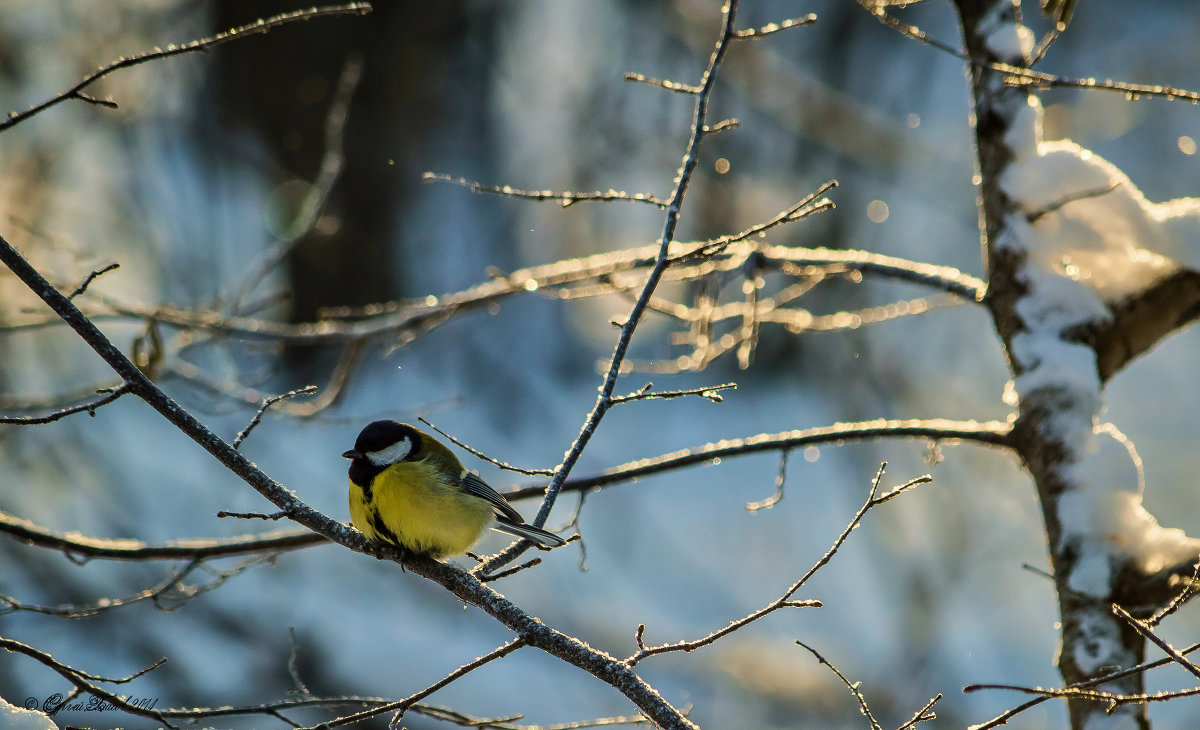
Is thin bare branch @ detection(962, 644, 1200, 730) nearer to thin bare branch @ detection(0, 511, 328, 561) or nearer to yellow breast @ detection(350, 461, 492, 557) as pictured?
yellow breast @ detection(350, 461, 492, 557)

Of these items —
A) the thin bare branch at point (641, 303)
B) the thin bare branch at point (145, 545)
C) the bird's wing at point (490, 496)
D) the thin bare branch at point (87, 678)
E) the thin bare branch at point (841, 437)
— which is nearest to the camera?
the thin bare branch at point (87, 678)

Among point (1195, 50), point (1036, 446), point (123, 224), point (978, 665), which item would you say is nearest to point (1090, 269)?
point (1036, 446)

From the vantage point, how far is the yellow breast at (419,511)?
7.12 ft

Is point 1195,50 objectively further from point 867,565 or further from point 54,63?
point 54,63

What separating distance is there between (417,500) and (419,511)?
0.04 m

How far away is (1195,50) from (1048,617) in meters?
6.39

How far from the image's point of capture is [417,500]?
Result: 221 centimetres

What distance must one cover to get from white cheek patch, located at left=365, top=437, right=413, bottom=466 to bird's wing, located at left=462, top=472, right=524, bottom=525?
18cm

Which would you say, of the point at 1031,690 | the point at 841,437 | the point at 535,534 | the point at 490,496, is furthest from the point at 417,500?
the point at 1031,690

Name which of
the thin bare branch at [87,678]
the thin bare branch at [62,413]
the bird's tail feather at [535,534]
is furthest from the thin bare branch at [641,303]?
the thin bare branch at [62,413]

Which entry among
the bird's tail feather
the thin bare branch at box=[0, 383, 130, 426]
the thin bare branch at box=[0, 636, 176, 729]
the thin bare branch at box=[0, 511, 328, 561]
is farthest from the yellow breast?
the thin bare branch at box=[0, 383, 130, 426]

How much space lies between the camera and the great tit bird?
85.6 inches

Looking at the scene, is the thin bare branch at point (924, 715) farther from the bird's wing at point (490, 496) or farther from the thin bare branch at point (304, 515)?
the bird's wing at point (490, 496)

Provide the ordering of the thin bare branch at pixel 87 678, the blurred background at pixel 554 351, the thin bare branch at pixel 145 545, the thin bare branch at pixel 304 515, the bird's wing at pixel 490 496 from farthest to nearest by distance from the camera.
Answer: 1. the blurred background at pixel 554 351
2. the bird's wing at pixel 490 496
3. the thin bare branch at pixel 145 545
4. the thin bare branch at pixel 87 678
5. the thin bare branch at pixel 304 515
